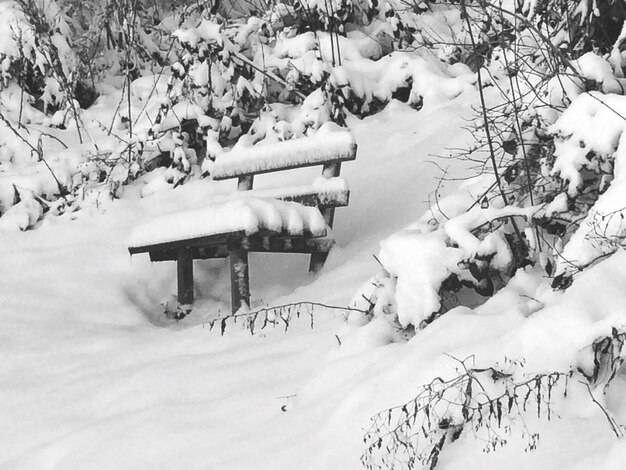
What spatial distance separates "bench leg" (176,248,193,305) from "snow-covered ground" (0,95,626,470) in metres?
0.12

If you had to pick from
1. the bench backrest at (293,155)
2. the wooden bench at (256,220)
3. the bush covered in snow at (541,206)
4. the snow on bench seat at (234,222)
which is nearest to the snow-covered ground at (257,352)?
the bush covered in snow at (541,206)

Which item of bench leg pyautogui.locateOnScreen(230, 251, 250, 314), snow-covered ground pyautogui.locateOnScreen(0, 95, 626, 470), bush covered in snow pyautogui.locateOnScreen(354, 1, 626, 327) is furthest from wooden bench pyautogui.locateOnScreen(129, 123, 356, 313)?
bush covered in snow pyautogui.locateOnScreen(354, 1, 626, 327)

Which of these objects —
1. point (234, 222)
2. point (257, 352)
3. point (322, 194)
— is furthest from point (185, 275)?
point (257, 352)

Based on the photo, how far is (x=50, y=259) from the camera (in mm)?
5277

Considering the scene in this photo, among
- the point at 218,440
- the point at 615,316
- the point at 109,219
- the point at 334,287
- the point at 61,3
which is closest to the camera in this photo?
the point at 615,316

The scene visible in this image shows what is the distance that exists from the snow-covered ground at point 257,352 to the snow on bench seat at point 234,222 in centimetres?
34

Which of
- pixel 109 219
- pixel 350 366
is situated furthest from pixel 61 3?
pixel 350 366

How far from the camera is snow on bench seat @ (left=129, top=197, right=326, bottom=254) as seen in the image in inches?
A: 169

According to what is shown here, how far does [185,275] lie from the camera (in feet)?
15.7

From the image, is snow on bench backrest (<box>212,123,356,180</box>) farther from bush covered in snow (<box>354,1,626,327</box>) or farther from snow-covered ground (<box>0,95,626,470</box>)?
bush covered in snow (<box>354,1,626,327</box>)

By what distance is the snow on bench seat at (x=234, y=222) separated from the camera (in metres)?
4.30

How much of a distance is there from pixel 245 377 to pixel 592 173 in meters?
1.55

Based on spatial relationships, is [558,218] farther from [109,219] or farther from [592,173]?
[109,219]

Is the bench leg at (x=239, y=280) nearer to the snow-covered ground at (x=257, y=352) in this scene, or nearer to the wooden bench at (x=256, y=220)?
the wooden bench at (x=256, y=220)
